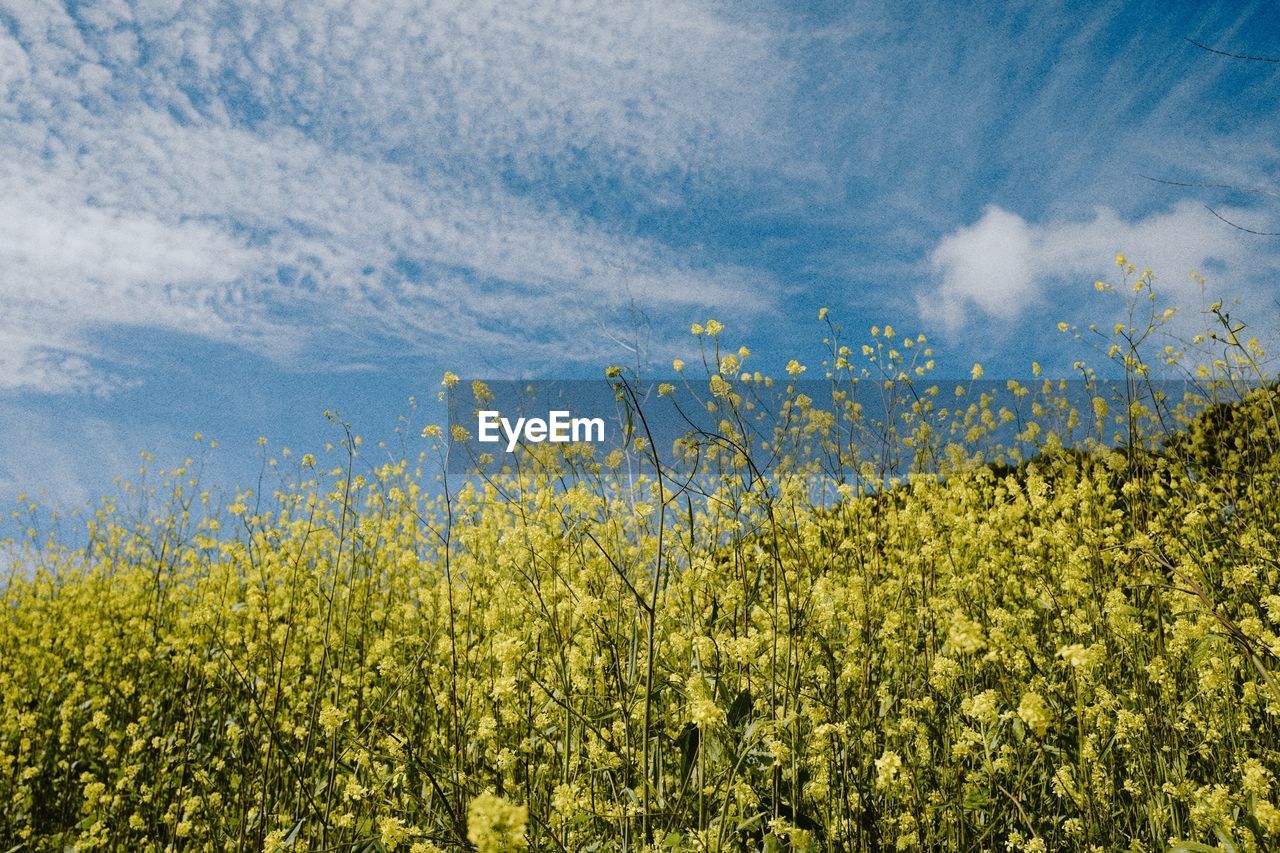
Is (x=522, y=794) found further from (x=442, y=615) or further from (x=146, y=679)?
(x=146, y=679)

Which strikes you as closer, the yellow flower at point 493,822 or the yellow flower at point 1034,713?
the yellow flower at point 493,822

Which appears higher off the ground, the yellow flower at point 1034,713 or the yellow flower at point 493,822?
the yellow flower at point 1034,713

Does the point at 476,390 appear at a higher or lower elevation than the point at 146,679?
higher

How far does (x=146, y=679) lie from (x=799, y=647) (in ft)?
15.8

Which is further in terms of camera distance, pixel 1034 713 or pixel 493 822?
pixel 1034 713

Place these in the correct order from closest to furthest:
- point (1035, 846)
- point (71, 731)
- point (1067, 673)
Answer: point (1035, 846) < point (1067, 673) < point (71, 731)

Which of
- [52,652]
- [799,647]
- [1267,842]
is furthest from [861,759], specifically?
[52,652]

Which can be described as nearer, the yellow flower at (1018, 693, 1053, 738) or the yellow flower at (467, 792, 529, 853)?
the yellow flower at (467, 792, 529, 853)

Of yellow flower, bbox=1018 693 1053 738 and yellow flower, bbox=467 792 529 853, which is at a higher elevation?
yellow flower, bbox=1018 693 1053 738

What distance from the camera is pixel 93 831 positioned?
344 centimetres

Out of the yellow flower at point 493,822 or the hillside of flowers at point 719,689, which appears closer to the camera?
the yellow flower at point 493,822

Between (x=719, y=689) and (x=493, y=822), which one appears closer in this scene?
(x=493, y=822)

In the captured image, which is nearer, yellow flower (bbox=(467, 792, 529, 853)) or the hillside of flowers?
yellow flower (bbox=(467, 792, 529, 853))

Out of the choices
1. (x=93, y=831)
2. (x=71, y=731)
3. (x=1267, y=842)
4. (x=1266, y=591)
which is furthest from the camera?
(x=71, y=731)
